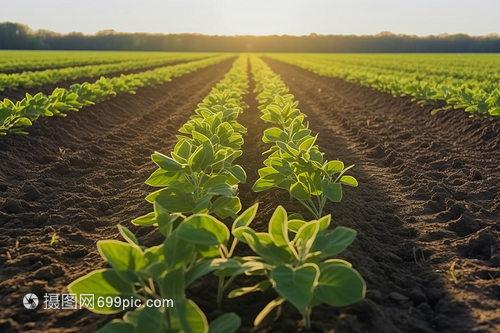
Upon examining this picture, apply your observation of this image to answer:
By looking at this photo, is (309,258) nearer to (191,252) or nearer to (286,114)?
(191,252)

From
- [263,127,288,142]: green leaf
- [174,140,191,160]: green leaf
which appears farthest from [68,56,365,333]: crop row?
[263,127,288,142]: green leaf

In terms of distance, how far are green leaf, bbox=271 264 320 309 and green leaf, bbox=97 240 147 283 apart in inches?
21.1

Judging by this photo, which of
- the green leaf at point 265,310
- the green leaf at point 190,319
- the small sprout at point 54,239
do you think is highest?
the green leaf at point 190,319

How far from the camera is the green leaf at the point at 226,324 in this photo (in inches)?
59.9

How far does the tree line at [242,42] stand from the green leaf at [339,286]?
330 ft

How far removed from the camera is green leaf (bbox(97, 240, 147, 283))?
1.56 metres

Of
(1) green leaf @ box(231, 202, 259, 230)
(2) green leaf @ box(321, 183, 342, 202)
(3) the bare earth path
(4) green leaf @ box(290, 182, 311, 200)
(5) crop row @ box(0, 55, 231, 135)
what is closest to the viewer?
(1) green leaf @ box(231, 202, 259, 230)

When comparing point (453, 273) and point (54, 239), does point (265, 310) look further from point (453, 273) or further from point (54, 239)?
point (54, 239)

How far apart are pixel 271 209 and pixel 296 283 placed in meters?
1.78

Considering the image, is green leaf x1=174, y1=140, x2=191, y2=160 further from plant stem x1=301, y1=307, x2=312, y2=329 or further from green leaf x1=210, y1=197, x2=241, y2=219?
plant stem x1=301, y1=307, x2=312, y2=329

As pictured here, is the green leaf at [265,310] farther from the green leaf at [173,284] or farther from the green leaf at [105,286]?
the green leaf at [105,286]

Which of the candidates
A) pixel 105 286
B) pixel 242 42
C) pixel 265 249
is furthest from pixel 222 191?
pixel 242 42

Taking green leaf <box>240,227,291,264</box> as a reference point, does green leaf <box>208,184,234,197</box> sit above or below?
above

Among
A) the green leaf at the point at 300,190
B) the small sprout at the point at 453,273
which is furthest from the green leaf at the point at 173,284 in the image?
the small sprout at the point at 453,273
